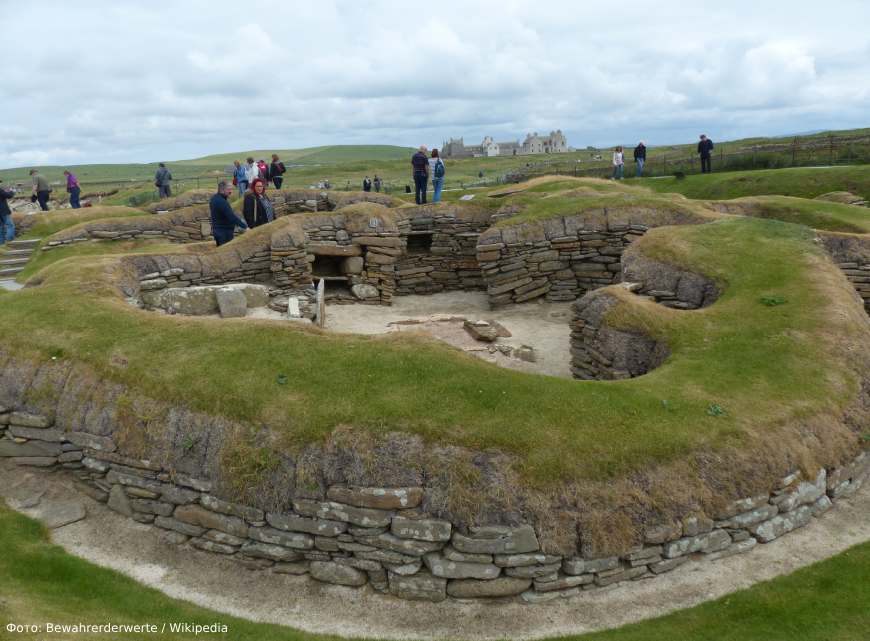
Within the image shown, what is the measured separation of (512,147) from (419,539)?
550 feet

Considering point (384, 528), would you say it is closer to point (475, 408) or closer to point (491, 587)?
point (491, 587)

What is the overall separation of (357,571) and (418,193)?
21492 millimetres

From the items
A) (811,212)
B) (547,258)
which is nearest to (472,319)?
(547,258)

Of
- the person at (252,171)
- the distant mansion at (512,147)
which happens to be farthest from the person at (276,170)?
the distant mansion at (512,147)

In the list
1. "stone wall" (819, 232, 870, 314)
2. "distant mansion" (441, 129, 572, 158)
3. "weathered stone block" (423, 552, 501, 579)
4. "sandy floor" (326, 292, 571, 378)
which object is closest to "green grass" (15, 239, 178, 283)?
"sandy floor" (326, 292, 571, 378)

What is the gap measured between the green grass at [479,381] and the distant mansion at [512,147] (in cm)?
15269

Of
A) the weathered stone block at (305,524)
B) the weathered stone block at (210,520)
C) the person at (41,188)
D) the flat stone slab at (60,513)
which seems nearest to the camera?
the weathered stone block at (305,524)

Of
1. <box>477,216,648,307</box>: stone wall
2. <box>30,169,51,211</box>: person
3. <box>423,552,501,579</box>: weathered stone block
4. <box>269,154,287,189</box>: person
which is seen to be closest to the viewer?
<box>423,552,501,579</box>: weathered stone block

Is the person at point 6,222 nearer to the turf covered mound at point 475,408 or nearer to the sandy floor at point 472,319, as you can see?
the turf covered mound at point 475,408

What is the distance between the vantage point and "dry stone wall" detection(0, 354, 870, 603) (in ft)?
26.0

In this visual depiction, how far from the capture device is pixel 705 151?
33750 millimetres

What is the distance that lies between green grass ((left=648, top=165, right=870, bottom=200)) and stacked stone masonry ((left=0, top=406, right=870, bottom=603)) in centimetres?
2388

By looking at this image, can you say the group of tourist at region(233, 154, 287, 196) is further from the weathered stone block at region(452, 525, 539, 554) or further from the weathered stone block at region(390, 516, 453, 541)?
the weathered stone block at region(452, 525, 539, 554)

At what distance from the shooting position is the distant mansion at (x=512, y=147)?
15900cm
